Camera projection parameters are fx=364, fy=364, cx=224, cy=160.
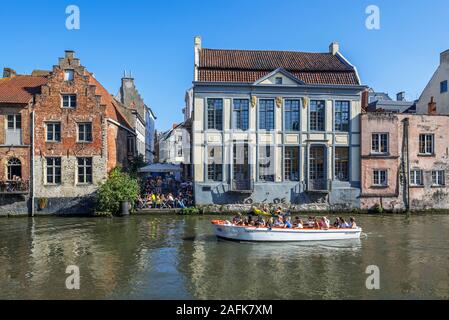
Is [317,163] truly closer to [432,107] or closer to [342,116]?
[342,116]

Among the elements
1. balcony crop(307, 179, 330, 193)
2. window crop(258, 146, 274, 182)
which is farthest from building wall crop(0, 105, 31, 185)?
balcony crop(307, 179, 330, 193)

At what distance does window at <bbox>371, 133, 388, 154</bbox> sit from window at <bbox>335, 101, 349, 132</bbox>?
7.61 feet

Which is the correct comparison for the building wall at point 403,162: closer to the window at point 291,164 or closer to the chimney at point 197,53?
the window at point 291,164

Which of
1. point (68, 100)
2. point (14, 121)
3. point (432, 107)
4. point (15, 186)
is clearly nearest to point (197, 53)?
point (68, 100)

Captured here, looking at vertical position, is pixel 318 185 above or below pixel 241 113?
below

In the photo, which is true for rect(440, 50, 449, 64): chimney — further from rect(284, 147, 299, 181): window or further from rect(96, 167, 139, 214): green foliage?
rect(96, 167, 139, 214): green foliage

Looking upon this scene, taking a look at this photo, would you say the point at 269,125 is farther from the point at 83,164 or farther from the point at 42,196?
the point at 42,196

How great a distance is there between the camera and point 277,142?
28203mm

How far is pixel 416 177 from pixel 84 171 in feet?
85.9

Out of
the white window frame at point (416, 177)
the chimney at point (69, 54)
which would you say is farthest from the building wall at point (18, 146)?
the white window frame at point (416, 177)

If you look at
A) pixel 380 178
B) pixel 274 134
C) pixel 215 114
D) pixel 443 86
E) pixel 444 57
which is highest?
pixel 444 57

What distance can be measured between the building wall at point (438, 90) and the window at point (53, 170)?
32.7 m

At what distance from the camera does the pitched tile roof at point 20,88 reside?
2702 centimetres
